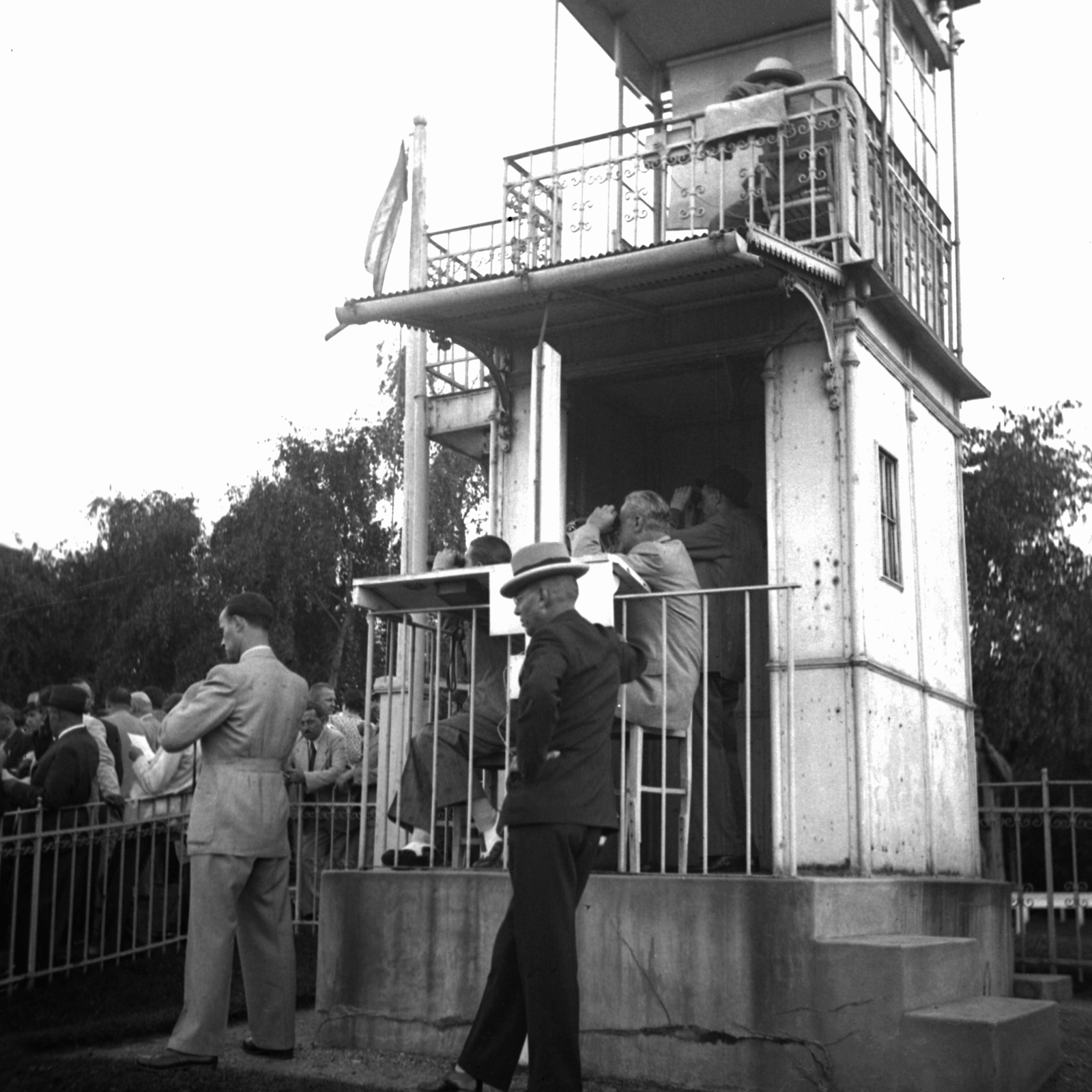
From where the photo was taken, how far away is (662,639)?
766cm

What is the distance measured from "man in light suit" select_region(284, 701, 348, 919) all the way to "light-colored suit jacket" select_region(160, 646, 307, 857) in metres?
5.20

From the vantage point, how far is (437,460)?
28.9 meters

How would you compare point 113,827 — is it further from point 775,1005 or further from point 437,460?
point 437,460

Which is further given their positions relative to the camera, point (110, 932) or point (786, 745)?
point (110, 932)

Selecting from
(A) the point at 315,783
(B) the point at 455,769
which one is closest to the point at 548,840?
(B) the point at 455,769

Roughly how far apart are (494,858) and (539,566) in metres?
2.20

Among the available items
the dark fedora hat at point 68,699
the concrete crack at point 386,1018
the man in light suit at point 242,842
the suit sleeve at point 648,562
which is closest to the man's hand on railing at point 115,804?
the dark fedora hat at point 68,699

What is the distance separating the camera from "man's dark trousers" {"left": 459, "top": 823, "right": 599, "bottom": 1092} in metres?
5.67

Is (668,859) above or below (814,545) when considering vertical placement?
below

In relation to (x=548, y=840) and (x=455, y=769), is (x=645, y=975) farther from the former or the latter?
(x=455, y=769)

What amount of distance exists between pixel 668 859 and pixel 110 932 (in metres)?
4.40

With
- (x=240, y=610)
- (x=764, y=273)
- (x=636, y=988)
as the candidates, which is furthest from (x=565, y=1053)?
(x=764, y=273)

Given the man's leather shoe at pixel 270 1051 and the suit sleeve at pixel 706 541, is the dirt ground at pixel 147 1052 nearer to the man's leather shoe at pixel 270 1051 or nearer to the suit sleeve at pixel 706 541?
the man's leather shoe at pixel 270 1051

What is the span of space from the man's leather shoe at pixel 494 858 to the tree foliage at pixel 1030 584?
43.0 ft
